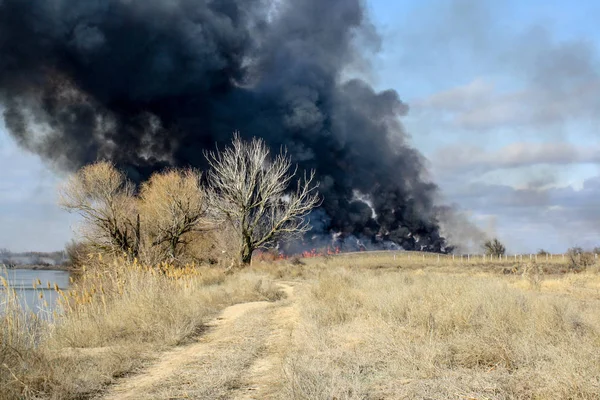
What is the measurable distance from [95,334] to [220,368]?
3346 millimetres

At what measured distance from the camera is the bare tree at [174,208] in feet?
113

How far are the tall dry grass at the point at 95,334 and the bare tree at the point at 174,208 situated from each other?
1949 centimetres

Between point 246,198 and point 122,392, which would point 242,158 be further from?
point 122,392

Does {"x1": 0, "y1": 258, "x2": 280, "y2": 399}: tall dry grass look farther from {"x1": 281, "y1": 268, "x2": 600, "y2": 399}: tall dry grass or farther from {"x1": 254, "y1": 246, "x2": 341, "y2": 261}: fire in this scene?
{"x1": 254, "y1": 246, "x2": 341, "y2": 261}: fire

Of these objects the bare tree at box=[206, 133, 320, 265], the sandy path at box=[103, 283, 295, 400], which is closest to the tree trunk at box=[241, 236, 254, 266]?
the bare tree at box=[206, 133, 320, 265]

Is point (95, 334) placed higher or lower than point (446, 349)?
lower

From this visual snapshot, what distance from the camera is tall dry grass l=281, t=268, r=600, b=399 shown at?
5086mm

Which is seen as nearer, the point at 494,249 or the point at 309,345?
the point at 309,345

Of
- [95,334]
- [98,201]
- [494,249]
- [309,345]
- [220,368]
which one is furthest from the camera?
[494,249]

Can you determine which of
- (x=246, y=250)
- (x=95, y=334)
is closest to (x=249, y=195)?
(x=246, y=250)

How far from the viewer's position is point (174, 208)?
35.4 meters

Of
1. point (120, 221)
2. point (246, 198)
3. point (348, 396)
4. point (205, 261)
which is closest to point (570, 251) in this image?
point (246, 198)

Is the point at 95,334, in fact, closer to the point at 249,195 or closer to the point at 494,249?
the point at 249,195

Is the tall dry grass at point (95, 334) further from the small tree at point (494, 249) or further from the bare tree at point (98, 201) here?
the small tree at point (494, 249)
